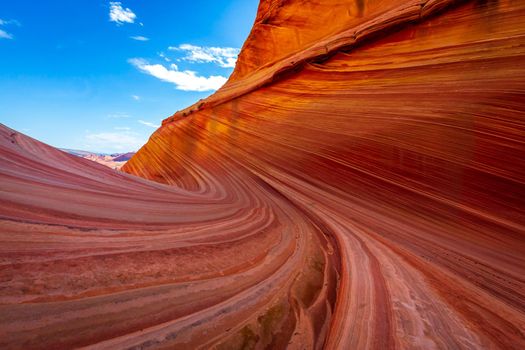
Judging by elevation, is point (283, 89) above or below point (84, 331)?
above

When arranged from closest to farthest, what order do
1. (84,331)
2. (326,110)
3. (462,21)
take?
(84,331), (462,21), (326,110)

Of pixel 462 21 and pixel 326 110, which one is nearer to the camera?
pixel 462 21

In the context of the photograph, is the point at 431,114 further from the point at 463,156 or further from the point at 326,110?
the point at 326,110

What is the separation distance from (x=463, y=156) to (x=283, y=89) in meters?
3.56

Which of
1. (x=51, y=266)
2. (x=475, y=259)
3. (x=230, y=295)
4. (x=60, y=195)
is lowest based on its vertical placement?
(x=475, y=259)

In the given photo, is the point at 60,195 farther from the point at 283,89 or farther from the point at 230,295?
the point at 283,89

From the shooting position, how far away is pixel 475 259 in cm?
194

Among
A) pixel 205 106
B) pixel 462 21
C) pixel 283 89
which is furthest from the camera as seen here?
pixel 205 106

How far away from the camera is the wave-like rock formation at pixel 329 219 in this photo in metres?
1.00

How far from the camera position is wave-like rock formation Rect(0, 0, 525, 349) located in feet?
3.30

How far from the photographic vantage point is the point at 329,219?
2707 millimetres

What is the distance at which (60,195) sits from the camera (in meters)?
1.84

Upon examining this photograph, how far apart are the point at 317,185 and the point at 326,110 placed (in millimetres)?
1354

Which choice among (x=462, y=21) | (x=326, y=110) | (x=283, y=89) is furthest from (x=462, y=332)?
(x=283, y=89)
